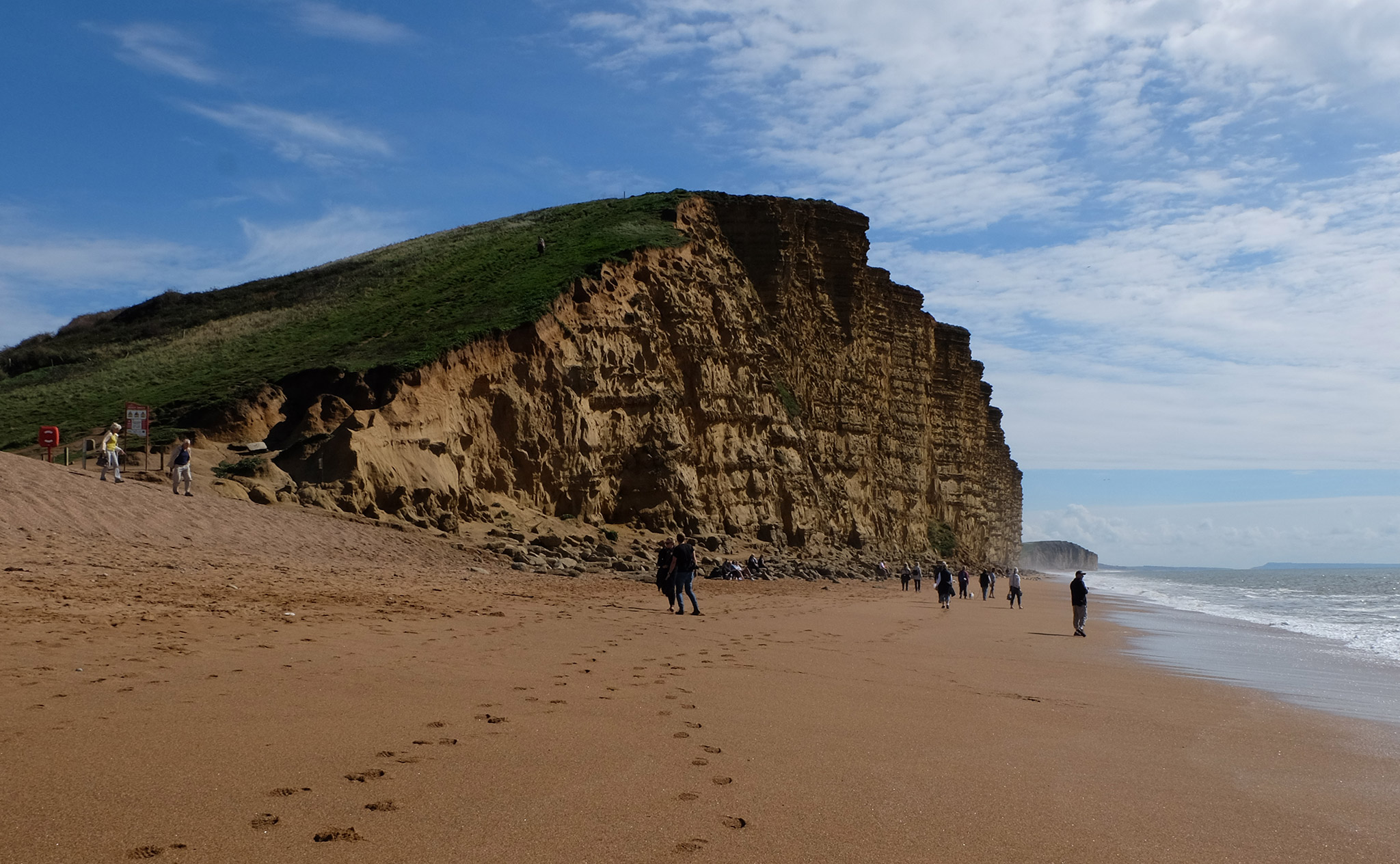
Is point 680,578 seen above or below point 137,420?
below

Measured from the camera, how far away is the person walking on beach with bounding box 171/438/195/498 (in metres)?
20.8

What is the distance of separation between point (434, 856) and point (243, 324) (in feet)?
165

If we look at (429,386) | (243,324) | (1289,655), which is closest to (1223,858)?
(1289,655)

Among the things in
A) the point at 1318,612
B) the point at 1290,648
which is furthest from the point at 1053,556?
the point at 1290,648

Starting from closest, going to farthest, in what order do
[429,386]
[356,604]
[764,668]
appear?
[764,668] < [356,604] < [429,386]

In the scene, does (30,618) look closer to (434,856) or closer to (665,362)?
(434,856)

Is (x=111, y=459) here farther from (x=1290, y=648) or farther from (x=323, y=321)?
(x=1290, y=648)

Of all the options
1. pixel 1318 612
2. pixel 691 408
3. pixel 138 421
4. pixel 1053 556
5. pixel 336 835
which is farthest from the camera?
pixel 1053 556

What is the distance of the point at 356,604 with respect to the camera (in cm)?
1327

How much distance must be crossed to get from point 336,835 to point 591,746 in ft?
7.07

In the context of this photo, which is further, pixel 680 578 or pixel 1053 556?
pixel 1053 556

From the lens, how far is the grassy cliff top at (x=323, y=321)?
32562mm

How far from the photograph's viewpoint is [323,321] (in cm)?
4294

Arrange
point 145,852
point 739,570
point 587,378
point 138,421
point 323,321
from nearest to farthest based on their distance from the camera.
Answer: point 145,852
point 138,421
point 739,570
point 587,378
point 323,321
